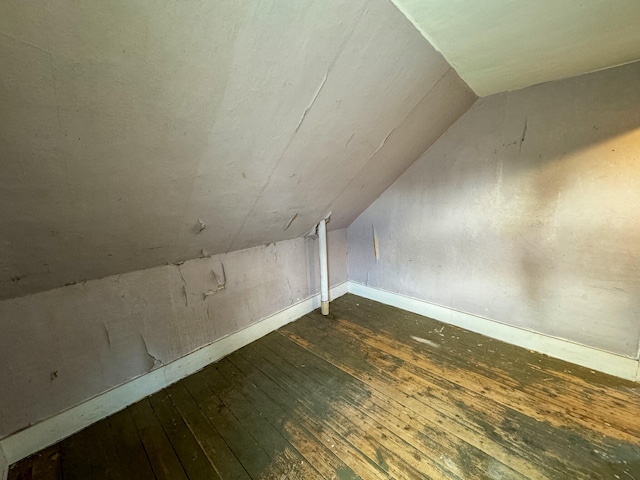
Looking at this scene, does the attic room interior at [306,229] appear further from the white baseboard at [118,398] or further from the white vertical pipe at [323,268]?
the white vertical pipe at [323,268]

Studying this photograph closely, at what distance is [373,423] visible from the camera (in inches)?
60.7

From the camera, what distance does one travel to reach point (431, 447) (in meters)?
1.39

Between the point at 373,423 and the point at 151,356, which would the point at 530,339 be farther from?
the point at 151,356

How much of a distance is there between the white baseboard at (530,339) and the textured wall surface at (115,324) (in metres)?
1.45

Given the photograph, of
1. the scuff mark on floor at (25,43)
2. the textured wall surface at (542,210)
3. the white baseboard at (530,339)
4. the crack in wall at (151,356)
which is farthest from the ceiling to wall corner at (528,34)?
the crack in wall at (151,356)

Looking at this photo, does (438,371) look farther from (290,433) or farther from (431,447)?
(290,433)

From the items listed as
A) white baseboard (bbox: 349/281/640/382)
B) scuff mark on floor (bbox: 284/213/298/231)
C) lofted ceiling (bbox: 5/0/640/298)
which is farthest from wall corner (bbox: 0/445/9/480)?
white baseboard (bbox: 349/281/640/382)

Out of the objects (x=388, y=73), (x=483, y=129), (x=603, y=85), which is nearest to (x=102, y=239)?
(x=388, y=73)

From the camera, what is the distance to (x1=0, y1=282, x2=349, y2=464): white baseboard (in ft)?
4.61

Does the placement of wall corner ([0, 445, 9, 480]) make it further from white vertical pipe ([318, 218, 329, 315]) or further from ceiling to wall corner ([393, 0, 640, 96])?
ceiling to wall corner ([393, 0, 640, 96])

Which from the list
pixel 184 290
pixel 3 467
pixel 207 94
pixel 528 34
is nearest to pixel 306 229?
pixel 184 290

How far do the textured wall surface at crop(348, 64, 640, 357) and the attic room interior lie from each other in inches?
0.5

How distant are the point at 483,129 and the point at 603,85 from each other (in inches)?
24.8

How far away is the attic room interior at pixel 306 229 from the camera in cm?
87
